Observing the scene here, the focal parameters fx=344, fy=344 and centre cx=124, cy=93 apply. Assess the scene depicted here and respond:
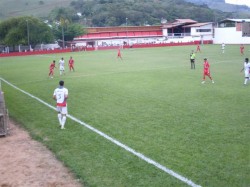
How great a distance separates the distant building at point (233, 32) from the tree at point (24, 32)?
40858 mm

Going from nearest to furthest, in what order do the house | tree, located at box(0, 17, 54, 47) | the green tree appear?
1. tree, located at box(0, 17, 54, 47)
2. the green tree
3. the house

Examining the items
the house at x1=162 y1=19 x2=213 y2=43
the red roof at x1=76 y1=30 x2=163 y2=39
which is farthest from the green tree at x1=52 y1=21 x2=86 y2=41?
the house at x1=162 y1=19 x2=213 y2=43

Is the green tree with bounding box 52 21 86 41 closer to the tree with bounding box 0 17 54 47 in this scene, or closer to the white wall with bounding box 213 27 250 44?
the tree with bounding box 0 17 54 47

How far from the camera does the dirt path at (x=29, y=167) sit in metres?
7.30

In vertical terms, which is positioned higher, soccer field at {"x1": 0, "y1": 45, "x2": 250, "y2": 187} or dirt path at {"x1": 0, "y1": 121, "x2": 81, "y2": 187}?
soccer field at {"x1": 0, "y1": 45, "x2": 250, "y2": 187}

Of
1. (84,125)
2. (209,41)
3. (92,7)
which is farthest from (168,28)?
(84,125)

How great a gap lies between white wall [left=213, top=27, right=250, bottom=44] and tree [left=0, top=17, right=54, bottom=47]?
40.5 m

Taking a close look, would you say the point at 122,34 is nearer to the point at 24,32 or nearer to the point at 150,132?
the point at 24,32

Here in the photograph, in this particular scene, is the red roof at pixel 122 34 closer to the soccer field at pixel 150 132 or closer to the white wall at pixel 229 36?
the white wall at pixel 229 36

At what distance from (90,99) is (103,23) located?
117 metres

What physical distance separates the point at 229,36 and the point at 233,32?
1.48 metres

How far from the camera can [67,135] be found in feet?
35.1

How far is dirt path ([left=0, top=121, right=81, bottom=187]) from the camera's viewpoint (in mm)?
7297

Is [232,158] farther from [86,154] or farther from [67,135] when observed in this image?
[67,135]
